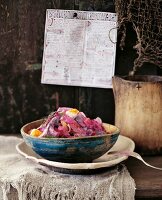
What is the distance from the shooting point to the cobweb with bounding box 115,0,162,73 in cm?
115

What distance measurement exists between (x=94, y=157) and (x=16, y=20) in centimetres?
51

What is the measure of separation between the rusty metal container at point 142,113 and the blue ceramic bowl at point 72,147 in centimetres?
15

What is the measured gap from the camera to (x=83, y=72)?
127 centimetres

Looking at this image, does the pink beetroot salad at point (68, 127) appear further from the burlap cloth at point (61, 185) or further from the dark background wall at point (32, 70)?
the dark background wall at point (32, 70)

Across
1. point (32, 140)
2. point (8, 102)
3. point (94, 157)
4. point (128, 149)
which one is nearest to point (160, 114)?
point (128, 149)

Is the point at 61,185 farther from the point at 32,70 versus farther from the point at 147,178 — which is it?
the point at 32,70

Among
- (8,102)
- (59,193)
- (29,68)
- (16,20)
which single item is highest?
(16,20)

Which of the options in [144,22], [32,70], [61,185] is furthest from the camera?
[32,70]

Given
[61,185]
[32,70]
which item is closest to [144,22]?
[32,70]

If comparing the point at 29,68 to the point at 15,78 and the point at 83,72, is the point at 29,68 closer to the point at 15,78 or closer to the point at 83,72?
the point at 15,78

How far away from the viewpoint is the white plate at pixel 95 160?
907 millimetres

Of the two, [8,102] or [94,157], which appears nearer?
[94,157]

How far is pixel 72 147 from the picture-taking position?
0.92 m

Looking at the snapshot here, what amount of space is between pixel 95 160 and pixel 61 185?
0.44 ft
